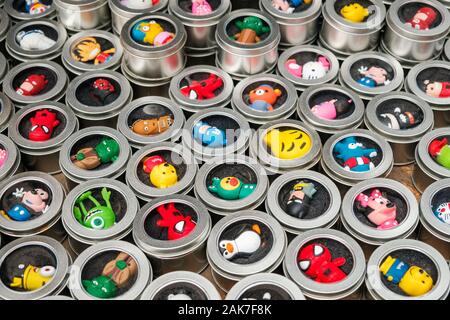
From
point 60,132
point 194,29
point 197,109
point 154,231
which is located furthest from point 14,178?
point 194,29

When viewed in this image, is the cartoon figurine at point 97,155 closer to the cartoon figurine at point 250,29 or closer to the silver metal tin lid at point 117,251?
the silver metal tin lid at point 117,251

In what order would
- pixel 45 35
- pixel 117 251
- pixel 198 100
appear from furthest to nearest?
pixel 45 35 < pixel 198 100 < pixel 117 251

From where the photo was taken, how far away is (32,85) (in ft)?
8.28

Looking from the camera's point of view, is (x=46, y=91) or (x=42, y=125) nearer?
(x=42, y=125)

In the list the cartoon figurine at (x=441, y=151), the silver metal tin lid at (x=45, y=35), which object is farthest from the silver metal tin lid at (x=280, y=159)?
the silver metal tin lid at (x=45, y=35)

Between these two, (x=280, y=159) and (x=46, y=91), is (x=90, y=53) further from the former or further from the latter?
(x=280, y=159)

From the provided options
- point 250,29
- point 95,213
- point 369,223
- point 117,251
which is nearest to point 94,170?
point 95,213

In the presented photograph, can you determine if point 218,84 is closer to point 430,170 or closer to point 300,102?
point 300,102

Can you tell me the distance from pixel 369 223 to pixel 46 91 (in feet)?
4.19

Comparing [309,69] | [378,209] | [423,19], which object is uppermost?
[423,19]

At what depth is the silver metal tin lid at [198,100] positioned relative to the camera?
96.3 inches

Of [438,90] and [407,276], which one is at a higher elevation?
[438,90]

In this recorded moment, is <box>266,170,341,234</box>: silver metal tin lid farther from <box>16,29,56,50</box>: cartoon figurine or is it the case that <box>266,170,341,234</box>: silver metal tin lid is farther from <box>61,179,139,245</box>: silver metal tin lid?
<box>16,29,56,50</box>: cartoon figurine

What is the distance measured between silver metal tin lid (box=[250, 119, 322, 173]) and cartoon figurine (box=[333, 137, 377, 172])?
0.07 m
